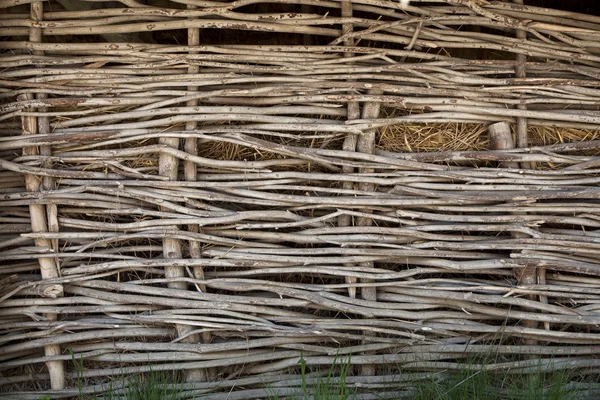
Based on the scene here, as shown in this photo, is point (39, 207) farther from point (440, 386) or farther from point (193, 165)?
point (440, 386)

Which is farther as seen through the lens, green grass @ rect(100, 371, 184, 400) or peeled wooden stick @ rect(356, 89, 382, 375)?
peeled wooden stick @ rect(356, 89, 382, 375)

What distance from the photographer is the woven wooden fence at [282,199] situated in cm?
255

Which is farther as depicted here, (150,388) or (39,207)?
(39,207)

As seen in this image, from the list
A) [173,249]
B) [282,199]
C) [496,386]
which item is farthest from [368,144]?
[496,386]

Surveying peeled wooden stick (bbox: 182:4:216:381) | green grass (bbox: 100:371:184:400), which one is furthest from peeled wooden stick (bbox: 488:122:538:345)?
green grass (bbox: 100:371:184:400)

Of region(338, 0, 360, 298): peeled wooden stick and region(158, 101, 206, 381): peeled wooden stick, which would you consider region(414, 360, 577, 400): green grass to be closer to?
region(338, 0, 360, 298): peeled wooden stick

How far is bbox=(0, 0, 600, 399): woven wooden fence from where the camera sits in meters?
2.55

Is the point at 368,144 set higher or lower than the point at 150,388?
higher

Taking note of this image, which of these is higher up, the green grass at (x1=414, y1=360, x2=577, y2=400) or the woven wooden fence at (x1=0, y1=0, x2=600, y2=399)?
the woven wooden fence at (x1=0, y1=0, x2=600, y2=399)

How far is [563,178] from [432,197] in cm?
54

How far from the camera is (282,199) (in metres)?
2.55

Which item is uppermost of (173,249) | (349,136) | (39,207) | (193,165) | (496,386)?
(349,136)

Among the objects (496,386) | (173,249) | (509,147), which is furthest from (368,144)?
(496,386)

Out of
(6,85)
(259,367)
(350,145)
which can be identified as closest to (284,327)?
(259,367)
